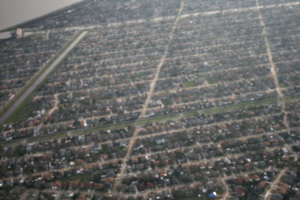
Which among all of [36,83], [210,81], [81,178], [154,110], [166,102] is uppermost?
[36,83]

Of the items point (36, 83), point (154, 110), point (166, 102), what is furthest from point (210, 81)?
point (36, 83)

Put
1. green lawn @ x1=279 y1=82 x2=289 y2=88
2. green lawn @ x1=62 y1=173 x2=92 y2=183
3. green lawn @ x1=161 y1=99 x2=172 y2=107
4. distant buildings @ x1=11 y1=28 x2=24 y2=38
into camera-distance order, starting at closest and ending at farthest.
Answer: green lawn @ x1=62 y1=173 x2=92 y2=183, green lawn @ x1=161 y1=99 x2=172 y2=107, green lawn @ x1=279 y1=82 x2=289 y2=88, distant buildings @ x1=11 y1=28 x2=24 y2=38

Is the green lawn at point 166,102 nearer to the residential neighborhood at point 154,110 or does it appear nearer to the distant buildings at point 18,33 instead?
the residential neighborhood at point 154,110

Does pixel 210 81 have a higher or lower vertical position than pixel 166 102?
lower

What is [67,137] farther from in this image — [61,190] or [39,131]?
[61,190]

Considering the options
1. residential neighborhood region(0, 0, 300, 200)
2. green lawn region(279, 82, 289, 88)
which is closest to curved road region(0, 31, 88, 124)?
residential neighborhood region(0, 0, 300, 200)

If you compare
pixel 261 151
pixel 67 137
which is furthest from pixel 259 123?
pixel 67 137

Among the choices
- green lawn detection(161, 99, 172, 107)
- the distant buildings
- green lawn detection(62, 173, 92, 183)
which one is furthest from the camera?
the distant buildings

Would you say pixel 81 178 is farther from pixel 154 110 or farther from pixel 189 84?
pixel 189 84

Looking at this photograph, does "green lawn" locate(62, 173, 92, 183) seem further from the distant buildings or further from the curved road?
the distant buildings

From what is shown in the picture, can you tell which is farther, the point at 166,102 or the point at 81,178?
the point at 166,102

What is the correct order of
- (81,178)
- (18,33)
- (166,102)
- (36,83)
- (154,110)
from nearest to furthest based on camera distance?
(81,178), (154,110), (166,102), (36,83), (18,33)

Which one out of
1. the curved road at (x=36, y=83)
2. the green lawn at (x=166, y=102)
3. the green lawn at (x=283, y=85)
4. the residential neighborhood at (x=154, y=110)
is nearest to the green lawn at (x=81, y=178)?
the residential neighborhood at (x=154, y=110)
